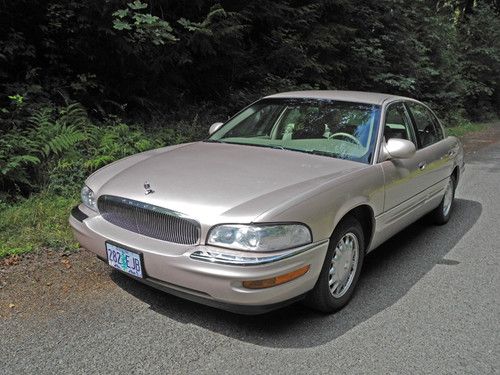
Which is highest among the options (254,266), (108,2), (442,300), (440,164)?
(108,2)

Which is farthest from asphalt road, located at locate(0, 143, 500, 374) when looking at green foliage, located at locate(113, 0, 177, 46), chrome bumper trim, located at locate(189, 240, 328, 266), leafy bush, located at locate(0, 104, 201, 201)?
green foliage, located at locate(113, 0, 177, 46)

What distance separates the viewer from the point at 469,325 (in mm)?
3496

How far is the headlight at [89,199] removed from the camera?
3.65 metres

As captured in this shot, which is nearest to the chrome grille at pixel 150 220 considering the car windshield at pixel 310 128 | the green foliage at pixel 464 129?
the car windshield at pixel 310 128

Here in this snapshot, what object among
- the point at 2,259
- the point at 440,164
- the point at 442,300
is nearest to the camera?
the point at 442,300

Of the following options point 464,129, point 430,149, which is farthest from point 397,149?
point 464,129

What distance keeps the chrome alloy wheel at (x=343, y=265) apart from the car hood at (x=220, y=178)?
50 centimetres

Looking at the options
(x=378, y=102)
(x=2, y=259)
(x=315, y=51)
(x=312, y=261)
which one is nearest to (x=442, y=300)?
(x=312, y=261)

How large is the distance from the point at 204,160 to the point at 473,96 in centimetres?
2202

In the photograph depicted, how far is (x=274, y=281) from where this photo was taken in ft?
9.68

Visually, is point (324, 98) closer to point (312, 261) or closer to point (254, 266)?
point (312, 261)

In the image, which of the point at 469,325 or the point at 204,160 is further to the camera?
the point at 204,160

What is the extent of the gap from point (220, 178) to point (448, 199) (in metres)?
3.65

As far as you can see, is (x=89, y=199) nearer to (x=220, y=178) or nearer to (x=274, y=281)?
(x=220, y=178)
